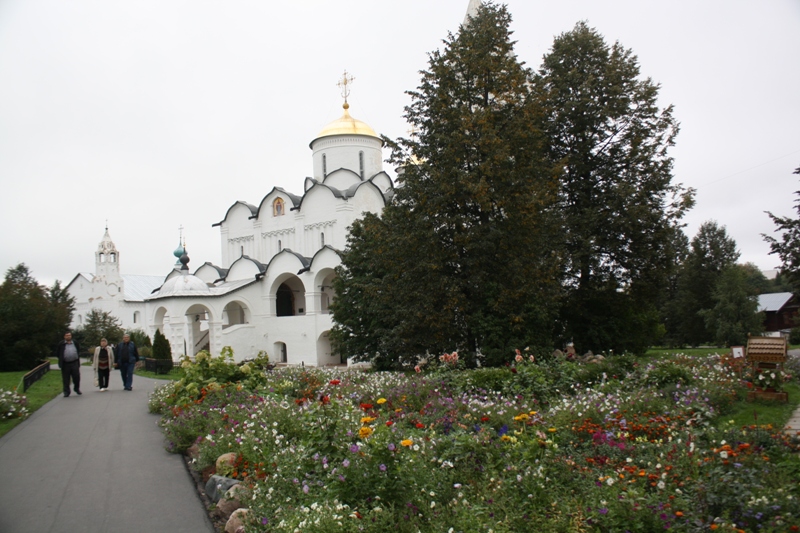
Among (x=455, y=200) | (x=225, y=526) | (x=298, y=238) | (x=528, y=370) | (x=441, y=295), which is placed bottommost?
(x=225, y=526)

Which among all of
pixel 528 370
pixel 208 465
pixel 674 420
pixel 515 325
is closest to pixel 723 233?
pixel 515 325

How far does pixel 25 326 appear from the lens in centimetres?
1959

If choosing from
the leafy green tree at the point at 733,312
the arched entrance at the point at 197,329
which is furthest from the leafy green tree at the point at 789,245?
the arched entrance at the point at 197,329

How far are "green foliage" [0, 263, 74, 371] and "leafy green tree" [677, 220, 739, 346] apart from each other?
104 ft

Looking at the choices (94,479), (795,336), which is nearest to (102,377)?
(94,479)

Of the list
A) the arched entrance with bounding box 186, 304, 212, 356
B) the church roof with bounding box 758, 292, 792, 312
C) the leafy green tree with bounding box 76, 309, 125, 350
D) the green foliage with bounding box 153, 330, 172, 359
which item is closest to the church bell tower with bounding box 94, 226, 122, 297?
the leafy green tree with bounding box 76, 309, 125, 350

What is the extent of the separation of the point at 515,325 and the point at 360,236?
26.0 ft

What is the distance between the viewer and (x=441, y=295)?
14719 millimetres

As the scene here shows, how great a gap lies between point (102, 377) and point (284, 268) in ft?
65.2

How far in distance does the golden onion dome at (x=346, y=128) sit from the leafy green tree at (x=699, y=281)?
2042cm

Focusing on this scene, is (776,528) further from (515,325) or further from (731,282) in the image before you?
(731,282)

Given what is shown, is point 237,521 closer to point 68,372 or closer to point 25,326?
point 68,372

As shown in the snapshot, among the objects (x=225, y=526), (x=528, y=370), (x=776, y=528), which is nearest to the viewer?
(x=776, y=528)

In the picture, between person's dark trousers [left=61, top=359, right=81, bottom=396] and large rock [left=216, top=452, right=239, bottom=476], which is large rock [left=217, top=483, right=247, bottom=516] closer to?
large rock [left=216, top=452, right=239, bottom=476]
